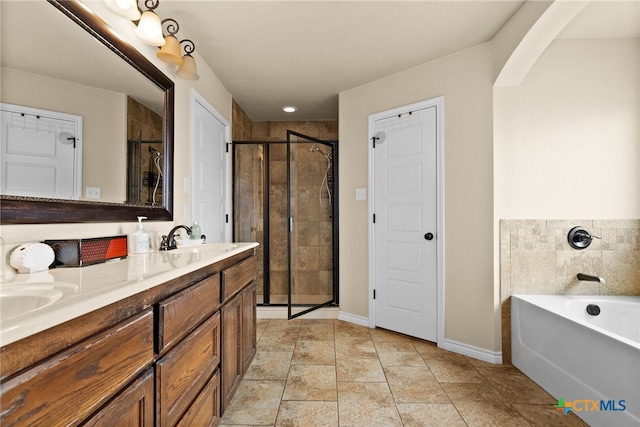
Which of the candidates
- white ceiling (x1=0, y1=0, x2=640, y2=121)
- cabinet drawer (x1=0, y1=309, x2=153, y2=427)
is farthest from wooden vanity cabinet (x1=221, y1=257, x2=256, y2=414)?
white ceiling (x1=0, y1=0, x2=640, y2=121)

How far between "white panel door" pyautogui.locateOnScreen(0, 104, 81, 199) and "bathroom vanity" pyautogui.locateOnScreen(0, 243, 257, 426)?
1.05ft

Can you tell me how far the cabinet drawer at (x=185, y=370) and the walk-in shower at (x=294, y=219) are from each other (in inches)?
69.4

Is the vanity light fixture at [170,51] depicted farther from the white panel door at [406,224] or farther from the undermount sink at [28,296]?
the white panel door at [406,224]

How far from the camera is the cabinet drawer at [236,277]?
1.53 metres

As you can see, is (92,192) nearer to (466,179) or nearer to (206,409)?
(206,409)

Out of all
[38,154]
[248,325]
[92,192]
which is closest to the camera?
[38,154]

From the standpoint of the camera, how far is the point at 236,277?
67.3 inches

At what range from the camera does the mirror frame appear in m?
1.01

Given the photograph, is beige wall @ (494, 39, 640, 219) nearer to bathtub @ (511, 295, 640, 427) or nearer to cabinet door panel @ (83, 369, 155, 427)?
bathtub @ (511, 295, 640, 427)

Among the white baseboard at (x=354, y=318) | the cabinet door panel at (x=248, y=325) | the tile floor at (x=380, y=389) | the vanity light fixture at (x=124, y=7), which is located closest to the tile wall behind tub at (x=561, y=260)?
the tile floor at (x=380, y=389)

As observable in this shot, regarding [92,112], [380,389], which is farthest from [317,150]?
[380,389]

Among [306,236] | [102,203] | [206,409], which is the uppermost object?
[102,203]

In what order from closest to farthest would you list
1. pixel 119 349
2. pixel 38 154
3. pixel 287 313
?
1. pixel 119 349
2. pixel 38 154
3. pixel 287 313

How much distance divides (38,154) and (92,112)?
322 millimetres
